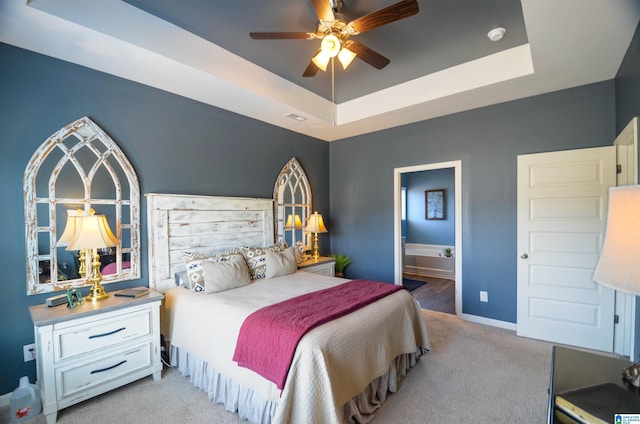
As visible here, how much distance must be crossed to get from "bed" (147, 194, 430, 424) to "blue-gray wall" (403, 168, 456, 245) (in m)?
4.23

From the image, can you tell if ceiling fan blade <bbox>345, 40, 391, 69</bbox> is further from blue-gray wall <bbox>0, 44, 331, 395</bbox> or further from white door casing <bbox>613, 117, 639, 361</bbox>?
white door casing <bbox>613, 117, 639, 361</bbox>

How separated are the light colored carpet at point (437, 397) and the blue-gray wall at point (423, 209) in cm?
372

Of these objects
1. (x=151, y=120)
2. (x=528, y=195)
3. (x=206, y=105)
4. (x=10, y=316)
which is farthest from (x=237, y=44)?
(x=528, y=195)

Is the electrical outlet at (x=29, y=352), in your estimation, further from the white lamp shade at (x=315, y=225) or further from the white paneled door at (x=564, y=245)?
the white paneled door at (x=564, y=245)

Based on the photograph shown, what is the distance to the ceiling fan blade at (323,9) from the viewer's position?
1.93m

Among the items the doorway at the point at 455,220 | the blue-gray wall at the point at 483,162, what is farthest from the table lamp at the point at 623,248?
the doorway at the point at 455,220

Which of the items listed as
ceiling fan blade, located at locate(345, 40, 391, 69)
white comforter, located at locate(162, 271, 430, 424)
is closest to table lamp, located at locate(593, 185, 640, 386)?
white comforter, located at locate(162, 271, 430, 424)

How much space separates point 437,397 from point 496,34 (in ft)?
10.4

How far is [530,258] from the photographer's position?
325 cm

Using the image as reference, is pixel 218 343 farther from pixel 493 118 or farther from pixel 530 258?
pixel 493 118

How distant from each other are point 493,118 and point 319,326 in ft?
11.2

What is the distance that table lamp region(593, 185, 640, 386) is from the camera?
105 cm

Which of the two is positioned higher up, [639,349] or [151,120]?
[151,120]

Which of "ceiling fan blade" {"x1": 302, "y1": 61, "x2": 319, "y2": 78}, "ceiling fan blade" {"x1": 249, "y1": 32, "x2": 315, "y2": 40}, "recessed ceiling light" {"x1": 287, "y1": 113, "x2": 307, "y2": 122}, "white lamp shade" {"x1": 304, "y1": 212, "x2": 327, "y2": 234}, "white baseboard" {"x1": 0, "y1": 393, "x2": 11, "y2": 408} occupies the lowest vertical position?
"white baseboard" {"x1": 0, "y1": 393, "x2": 11, "y2": 408}
